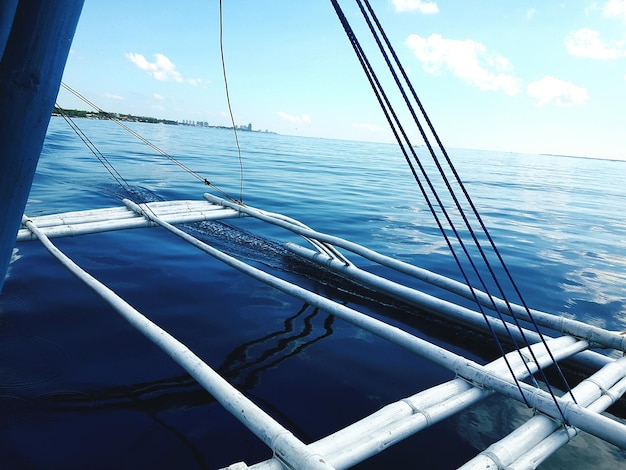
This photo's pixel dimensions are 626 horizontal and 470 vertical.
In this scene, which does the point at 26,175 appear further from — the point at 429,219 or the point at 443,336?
the point at 429,219

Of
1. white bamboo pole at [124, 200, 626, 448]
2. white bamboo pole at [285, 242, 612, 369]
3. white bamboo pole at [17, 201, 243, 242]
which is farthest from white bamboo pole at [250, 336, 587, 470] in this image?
white bamboo pole at [17, 201, 243, 242]

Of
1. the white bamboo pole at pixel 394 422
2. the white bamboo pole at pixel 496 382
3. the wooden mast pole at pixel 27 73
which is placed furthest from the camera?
the white bamboo pole at pixel 496 382

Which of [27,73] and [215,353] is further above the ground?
[27,73]

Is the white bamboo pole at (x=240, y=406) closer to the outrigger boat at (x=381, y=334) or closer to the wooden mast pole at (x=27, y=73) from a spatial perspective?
the outrigger boat at (x=381, y=334)

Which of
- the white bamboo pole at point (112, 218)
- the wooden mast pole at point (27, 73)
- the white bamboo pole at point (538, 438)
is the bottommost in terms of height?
the white bamboo pole at point (112, 218)

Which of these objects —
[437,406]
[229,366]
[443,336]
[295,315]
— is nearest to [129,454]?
[229,366]

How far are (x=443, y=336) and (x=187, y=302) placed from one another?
4221 millimetres

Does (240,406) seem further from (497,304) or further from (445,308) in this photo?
(497,304)

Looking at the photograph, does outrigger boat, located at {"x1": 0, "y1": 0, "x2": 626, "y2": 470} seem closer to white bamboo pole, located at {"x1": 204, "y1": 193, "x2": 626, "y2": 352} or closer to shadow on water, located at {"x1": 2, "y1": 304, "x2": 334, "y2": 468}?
white bamboo pole, located at {"x1": 204, "y1": 193, "x2": 626, "y2": 352}

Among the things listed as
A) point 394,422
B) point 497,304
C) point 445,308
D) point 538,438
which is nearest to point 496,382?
point 538,438

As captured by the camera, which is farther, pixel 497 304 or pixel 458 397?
pixel 497 304

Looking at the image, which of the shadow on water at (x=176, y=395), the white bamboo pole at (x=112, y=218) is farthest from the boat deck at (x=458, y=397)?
the white bamboo pole at (x=112, y=218)

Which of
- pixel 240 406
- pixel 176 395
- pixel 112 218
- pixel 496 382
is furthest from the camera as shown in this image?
pixel 112 218

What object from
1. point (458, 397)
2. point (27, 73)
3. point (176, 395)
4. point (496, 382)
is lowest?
point (176, 395)
